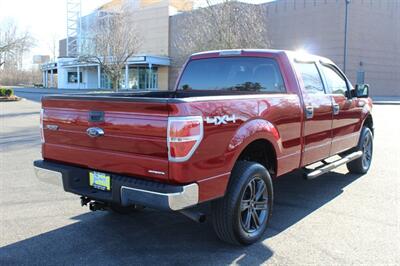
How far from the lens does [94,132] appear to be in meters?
4.02

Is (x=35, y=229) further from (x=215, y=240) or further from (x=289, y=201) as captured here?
(x=289, y=201)

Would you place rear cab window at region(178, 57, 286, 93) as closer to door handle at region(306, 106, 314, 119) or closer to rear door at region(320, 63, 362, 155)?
door handle at region(306, 106, 314, 119)

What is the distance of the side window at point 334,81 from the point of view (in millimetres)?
6335

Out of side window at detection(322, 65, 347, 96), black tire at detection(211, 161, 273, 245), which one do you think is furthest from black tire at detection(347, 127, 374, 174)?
black tire at detection(211, 161, 273, 245)

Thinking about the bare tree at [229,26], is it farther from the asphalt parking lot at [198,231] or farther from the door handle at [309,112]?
the door handle at [309,112]

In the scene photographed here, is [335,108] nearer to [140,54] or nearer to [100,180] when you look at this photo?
[100,180]

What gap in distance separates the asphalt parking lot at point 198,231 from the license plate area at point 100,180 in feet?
2.12

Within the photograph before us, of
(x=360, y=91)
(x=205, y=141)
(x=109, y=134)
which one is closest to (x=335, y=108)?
(x=360, y=91)

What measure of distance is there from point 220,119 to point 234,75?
6.64ft

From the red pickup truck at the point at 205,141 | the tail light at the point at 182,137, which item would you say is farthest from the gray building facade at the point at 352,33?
the tail light at the point at 182,137

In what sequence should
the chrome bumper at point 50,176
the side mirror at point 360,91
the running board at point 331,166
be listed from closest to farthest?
the chrome bumper at point 50,176
the running board at point 331,166
the side mirror at point 360,91

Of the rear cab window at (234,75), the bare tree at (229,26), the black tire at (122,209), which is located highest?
the bare tree at (229,26)

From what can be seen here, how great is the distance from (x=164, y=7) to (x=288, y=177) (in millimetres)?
58902

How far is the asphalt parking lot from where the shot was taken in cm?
407
